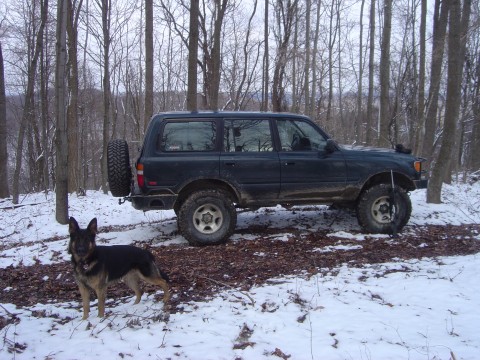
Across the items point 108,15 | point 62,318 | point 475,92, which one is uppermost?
point 108,15

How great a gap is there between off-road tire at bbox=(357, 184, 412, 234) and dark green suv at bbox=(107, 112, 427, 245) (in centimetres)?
2

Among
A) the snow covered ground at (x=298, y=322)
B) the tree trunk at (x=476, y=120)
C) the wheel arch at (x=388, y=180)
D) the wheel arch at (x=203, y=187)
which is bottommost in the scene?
the snow covered ground at (x=298, y=322)

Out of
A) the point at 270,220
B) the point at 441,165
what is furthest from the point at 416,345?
the point at 441,165

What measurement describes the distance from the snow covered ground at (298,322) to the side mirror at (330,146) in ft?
7.30

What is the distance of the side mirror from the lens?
22.1 feet

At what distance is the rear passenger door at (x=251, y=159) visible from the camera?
21.8 feet

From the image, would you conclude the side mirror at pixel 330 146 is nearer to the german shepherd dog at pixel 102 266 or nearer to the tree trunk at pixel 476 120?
the german shepherd dog at pixel 102 266

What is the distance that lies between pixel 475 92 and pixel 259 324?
22322 mm

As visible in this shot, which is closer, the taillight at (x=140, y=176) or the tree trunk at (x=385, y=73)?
the taillight at (x=140, y=176)

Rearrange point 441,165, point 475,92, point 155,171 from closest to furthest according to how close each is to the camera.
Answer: point 155,171 → point 441,165 → point 475,92

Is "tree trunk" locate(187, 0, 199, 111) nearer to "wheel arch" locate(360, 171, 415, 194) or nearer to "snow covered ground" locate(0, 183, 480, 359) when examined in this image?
"wheel arch" locate(360, 171, 415, 194)

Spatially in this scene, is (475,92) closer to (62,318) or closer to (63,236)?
(63,236)

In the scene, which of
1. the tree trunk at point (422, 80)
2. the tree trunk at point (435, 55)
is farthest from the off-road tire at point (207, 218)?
the tree trunk at point (422, 80)

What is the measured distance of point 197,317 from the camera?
13.2 ft
